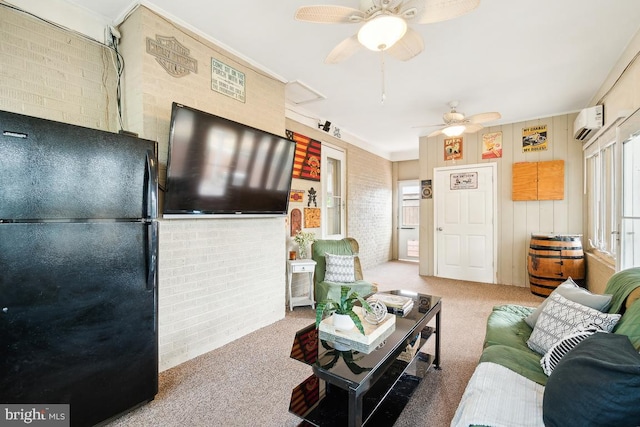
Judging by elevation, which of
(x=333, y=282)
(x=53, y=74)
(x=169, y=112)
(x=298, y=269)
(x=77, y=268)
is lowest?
(x=333, y=282)

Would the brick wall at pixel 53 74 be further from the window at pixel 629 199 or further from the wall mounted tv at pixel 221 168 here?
the window at pixel 629 199

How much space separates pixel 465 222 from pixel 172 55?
189 inches

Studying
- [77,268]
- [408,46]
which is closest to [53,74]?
[77,268]

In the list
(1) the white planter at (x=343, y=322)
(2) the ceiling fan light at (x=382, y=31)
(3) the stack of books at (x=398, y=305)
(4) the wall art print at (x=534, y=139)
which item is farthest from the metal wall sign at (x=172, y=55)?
(4) the wall art print at (x=534, y=139)

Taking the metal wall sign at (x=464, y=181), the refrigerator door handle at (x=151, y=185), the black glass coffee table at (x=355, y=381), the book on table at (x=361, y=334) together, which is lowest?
the black glass coffee table at (x=355, y=381)

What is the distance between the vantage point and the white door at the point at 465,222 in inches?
186

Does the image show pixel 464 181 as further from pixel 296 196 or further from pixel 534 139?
pixel 296 196

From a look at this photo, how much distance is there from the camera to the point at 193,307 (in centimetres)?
234

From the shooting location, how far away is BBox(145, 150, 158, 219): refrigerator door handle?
1.71 metres

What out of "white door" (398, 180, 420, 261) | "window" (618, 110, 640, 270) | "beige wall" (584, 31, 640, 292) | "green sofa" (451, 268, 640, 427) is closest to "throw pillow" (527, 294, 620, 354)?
"green sofa" (451, 268, 640, 427)

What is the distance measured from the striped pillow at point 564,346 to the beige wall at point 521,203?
3.64 metres

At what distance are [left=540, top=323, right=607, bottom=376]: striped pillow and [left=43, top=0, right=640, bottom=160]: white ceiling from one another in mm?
2145

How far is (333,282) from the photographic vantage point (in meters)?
3.28

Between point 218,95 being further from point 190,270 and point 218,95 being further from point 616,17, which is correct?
point 616,17
